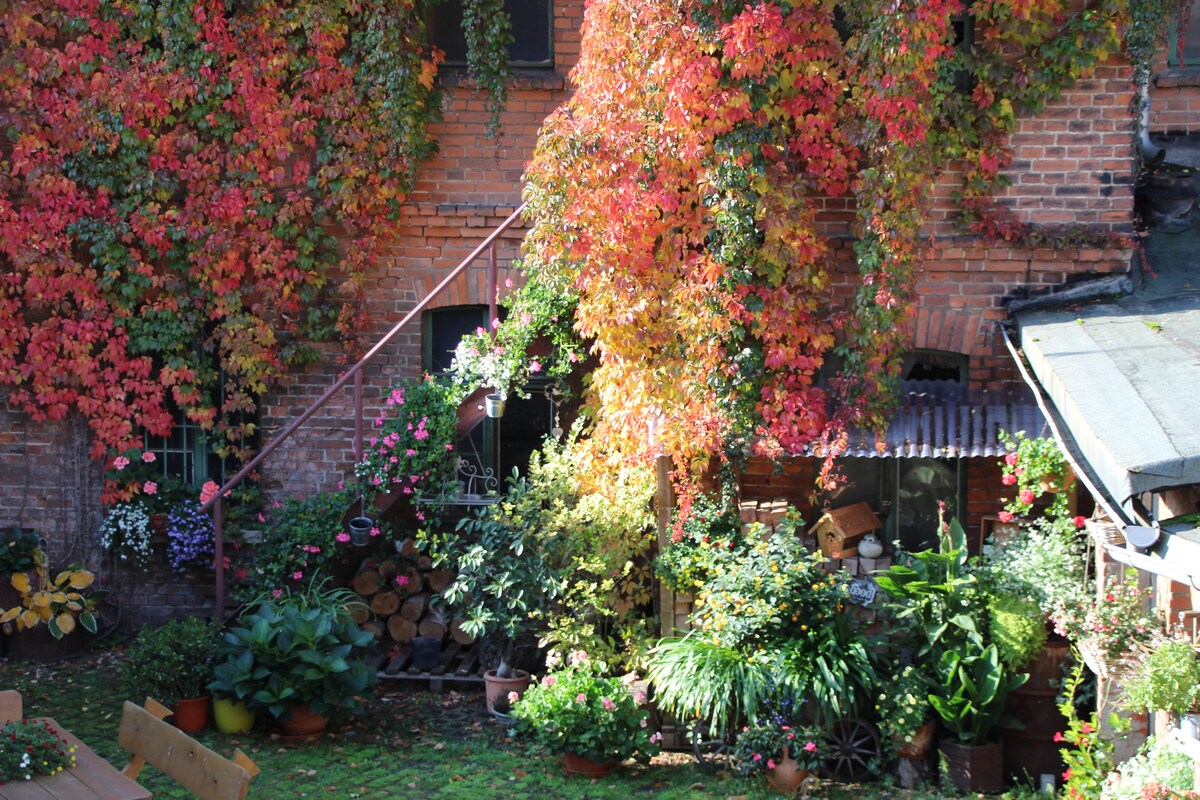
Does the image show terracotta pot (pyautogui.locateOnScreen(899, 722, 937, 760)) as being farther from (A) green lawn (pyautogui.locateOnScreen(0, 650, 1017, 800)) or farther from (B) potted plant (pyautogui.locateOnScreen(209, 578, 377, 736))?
(B) potted plant (pyautogui.locateOnScreen(209, 578, 377, 736))

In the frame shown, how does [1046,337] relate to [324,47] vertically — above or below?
below

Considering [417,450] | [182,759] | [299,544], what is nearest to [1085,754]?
[182,759]

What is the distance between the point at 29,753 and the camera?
213 inches

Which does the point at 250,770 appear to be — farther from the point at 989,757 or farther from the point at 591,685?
the point at 989,757

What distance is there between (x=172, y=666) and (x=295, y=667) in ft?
2.85

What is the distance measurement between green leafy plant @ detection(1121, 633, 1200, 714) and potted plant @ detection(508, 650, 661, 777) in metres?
2.85

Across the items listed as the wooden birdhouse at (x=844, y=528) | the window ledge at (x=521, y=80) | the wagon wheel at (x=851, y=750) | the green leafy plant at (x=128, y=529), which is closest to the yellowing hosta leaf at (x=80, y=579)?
the green leafy plant at (x=128, y=529)

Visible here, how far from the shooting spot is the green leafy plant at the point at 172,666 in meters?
7.89

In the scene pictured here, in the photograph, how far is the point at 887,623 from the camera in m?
7.41

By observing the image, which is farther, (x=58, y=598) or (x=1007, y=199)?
(x=58, y=598)

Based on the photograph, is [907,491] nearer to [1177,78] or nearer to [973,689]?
[973,689]

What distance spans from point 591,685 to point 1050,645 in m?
2.72

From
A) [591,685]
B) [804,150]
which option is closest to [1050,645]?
[591,685]

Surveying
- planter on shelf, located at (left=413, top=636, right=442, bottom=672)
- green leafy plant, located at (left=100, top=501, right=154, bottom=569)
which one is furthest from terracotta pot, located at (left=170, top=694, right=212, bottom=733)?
green leafy plant, located at (left=100, top=501, right=154, bottom=569)
